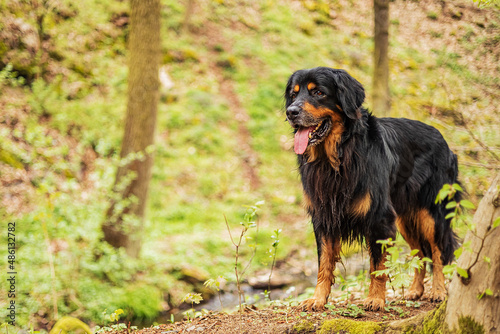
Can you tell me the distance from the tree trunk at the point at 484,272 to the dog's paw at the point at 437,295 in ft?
6.72

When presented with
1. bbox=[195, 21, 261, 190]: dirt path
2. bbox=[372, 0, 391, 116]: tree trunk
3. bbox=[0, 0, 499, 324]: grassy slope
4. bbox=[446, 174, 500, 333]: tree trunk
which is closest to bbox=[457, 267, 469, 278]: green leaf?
bbox=[446, 174, 500, 333]: tree trunk

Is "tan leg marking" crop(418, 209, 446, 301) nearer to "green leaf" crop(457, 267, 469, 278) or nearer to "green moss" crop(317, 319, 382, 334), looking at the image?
"green moss" crop(317, 319, 382, 334)

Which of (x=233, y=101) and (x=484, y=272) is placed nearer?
(x=484, y=272)

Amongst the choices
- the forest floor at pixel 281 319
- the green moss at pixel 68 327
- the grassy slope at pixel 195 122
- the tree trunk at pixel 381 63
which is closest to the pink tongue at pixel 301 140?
the grassy slope at pixel 195 122

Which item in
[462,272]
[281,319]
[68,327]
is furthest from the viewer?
[68,327]

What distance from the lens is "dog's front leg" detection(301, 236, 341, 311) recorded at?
3.27 metres

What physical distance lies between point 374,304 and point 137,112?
5.30 m

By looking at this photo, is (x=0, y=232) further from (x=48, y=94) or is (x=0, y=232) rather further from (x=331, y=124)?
(x=331, y=124)

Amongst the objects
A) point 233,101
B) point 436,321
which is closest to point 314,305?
point 436,321

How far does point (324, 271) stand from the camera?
11.2 ft

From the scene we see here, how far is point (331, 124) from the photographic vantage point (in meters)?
3.40

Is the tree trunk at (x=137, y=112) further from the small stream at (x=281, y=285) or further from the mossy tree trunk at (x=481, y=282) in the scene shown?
the mossy tree trunk at (x=481, y=282)

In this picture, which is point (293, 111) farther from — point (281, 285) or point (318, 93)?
point (281, 285)

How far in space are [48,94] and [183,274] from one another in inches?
223
